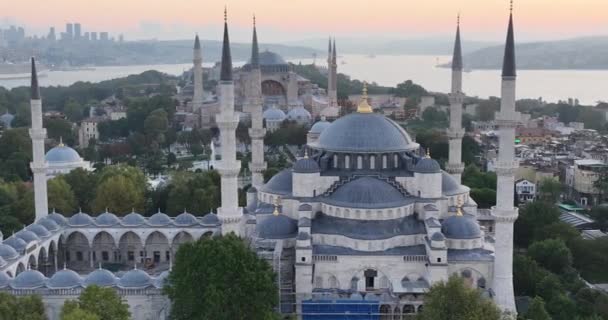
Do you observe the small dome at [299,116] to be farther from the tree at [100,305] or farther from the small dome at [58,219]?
the tree at [100,305]

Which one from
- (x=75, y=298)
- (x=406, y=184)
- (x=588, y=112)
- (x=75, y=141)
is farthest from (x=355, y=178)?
(x=588, y=112)

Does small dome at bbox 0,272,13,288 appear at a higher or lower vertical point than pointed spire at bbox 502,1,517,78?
lower

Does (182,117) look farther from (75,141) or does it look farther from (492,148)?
(492,148)

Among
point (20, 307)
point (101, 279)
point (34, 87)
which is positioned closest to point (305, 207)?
point (101, 279)

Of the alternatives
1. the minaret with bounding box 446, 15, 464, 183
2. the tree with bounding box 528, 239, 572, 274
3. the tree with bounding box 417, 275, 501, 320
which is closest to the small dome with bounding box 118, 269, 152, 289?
the tree with bounding box 417, 275, 501, 320

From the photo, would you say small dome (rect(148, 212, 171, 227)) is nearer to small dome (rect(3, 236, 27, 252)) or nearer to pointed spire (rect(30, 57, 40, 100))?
small dome (rect(3, 236, 27, 252))

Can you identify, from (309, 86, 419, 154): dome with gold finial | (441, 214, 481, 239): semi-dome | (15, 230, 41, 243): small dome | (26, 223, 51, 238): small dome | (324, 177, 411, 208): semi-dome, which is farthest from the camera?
(26, 223, 51, 238): small dome
